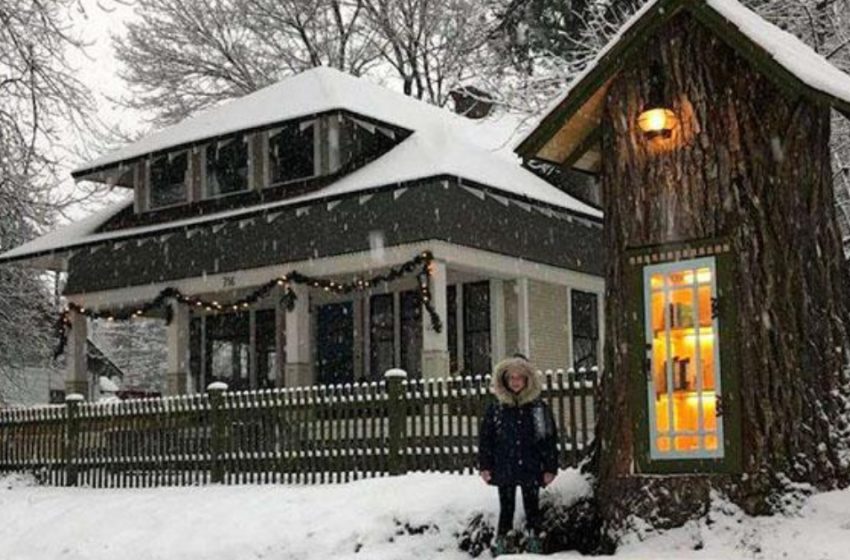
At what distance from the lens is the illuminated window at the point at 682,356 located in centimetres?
979

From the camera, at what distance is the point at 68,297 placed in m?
24.5

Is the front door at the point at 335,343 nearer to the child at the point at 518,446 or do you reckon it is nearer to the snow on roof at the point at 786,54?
the child at the point at 518,446

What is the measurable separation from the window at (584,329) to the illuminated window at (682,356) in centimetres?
1273

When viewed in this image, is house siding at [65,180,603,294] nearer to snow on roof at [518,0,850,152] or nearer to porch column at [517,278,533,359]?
porch column at [517,278,533,359]

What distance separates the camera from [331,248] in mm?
20078

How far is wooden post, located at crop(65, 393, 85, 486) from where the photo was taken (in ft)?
56.0

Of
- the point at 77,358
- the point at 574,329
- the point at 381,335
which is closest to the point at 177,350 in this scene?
the point at 77,358

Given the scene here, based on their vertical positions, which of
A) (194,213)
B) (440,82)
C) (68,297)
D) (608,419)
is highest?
(440,82)

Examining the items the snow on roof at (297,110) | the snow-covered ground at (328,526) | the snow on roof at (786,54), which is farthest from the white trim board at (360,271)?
the snow on roof at (786,54)

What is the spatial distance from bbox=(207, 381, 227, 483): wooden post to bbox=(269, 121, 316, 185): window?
7.19m

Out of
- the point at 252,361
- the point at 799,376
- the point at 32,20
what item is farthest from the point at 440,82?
the point at 799,376

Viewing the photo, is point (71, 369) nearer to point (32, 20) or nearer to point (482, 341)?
point (482, 341)

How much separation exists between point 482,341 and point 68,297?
909 centimetres

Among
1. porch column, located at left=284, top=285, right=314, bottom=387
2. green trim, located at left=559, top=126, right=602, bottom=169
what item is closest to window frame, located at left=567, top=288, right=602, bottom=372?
porch column, located at left=284, top=285, right=314, bottom=387
